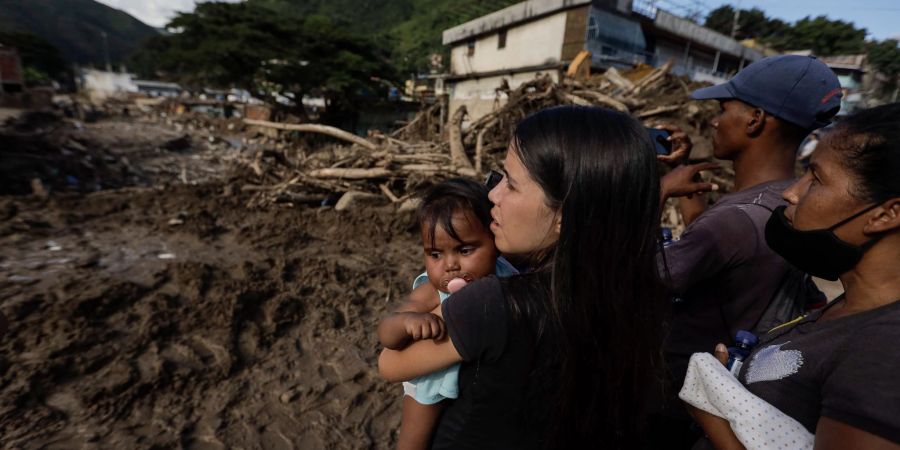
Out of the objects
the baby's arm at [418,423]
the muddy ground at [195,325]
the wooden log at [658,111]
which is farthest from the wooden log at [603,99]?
the baby's arm at [418,423]

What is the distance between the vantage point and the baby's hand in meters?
1.10

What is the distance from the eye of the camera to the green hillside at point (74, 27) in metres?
99.6

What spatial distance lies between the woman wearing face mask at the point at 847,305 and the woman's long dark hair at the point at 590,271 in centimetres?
37

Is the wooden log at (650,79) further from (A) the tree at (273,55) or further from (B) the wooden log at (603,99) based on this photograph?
(A) the tree at (273,55)

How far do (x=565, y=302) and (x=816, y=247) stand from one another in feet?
2.46

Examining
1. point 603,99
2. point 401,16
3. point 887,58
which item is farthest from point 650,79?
point 401,16

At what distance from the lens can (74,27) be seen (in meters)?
113

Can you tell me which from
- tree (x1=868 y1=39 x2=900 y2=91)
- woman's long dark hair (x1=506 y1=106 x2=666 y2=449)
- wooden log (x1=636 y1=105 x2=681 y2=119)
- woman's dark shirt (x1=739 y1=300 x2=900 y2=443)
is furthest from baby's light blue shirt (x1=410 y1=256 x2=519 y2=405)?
tree (x1=868 y1=39 x2=900 y2=91)

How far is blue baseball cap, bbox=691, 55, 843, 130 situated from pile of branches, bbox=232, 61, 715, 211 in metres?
4.98

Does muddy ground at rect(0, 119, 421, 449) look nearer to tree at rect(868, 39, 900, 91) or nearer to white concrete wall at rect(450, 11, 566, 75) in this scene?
white concrete wall at rect(450, 11, 566, 75)

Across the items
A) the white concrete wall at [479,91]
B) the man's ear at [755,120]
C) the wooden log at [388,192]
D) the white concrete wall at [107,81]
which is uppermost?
the white concrete wall at [107,81]

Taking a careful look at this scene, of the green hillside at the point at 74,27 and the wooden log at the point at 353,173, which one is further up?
the green hillside at the point at 74,27

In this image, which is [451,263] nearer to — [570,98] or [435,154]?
[435,154]

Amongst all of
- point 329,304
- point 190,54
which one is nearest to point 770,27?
point 190,54
